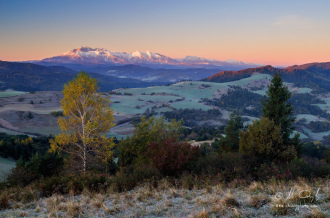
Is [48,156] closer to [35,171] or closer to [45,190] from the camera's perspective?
[35,171]

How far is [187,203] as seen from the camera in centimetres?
810

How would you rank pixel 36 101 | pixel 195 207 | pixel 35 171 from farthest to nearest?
pixel 36 101 < pixel 35 171 < pixel 195 207

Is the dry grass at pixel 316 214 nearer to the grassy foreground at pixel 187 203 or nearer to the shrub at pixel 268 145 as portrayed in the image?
the grassy foreground at pixel 187 203

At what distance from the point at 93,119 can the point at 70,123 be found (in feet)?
5.98

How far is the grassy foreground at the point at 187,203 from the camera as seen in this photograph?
663 cm

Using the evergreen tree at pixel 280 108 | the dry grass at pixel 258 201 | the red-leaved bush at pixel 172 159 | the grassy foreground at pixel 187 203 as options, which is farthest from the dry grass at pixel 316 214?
the evergreen tree at pixel 280 108

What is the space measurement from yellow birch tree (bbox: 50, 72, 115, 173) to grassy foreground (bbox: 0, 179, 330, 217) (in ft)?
22.4

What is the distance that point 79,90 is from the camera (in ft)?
54.1

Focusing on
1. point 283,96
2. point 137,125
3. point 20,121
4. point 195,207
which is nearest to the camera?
point 195,207

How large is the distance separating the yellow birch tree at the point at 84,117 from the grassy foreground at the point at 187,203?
22.4 feet

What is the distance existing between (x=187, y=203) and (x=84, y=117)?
1217cm

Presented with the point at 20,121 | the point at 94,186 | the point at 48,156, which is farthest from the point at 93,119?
the point at 20,121
